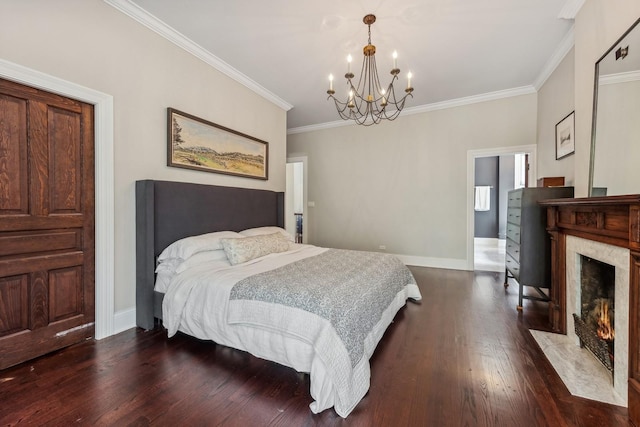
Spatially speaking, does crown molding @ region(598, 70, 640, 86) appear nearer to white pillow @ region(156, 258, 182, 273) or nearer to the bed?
the bed

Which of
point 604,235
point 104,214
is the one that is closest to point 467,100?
point 604,235

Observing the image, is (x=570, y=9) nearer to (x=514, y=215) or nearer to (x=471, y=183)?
(x=514, y=215)

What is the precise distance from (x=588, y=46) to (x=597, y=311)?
2.04 m

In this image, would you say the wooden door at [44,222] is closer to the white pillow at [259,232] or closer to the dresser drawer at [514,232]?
the white pillow at [259,232]

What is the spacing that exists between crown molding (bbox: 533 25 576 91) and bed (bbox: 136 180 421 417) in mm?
2920

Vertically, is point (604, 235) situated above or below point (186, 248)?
above

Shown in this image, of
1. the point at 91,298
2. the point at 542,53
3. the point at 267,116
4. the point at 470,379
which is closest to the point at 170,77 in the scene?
the point at 267,116

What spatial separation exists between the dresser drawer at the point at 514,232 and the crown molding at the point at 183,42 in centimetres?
371

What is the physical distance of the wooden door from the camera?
176 cm

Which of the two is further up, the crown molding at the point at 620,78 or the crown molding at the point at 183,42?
the crown molding at the point at 183,42

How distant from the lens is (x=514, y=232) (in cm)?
313

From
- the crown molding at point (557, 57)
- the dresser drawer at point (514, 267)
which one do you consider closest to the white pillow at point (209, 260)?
the dresser drawer at point (514, 267)

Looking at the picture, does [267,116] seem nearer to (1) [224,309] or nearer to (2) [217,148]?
(2) [217,148]

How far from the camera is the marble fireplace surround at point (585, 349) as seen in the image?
1458 mm
